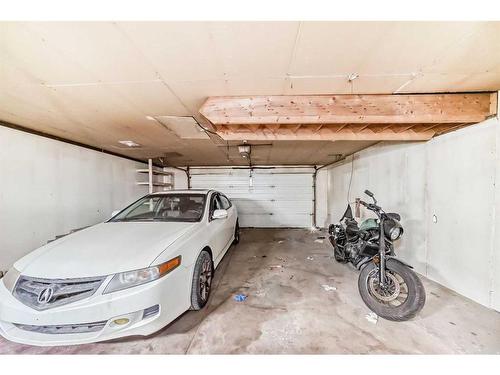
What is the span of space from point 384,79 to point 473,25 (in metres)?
0.61

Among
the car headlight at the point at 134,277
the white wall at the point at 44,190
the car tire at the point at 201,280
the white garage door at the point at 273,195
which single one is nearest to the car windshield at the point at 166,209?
the car tire at the point at 201,280

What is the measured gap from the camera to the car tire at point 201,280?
6.44 ft

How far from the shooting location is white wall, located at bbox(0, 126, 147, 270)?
2.73m

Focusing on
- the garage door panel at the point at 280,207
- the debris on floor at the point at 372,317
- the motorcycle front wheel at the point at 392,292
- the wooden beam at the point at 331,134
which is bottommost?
the debris on floor at the point at 372,317

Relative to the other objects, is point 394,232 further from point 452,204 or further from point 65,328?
point 65,328

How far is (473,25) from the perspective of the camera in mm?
1157

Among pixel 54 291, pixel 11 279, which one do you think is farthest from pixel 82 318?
pixel 11 279

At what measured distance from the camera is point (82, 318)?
1.37 metres

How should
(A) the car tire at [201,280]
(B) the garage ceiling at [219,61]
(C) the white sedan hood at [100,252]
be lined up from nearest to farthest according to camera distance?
(B) the garage ceiling at [219,61], (C) the white sedan hood at [100,252], (A) the car tire at [201,280]

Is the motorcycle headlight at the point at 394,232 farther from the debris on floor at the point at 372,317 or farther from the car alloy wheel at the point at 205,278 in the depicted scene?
the car alloy wheel at the point at 205,278

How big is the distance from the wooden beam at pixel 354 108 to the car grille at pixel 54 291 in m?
1.83

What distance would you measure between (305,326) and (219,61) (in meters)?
2.44
